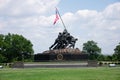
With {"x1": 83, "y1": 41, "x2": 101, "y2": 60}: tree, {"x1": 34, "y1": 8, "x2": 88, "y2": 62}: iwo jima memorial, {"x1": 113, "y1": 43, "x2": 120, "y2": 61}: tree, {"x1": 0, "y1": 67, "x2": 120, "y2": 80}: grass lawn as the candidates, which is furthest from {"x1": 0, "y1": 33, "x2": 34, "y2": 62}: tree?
{"x1": 0, "y1": 67, "x2": 120, "y2": 80}: grass lawn

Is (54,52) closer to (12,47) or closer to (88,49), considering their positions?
(12,47)

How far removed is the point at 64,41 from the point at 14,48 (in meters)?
43.3

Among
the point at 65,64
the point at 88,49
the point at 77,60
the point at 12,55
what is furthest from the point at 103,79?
the point at 88,49

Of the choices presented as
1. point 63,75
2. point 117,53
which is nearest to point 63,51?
point 63,75

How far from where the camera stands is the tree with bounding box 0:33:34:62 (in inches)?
3811

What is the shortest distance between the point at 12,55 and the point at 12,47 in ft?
7.72

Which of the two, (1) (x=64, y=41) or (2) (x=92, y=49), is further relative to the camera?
(2) (x=92, y=49)

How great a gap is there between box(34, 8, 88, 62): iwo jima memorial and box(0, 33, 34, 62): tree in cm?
3834

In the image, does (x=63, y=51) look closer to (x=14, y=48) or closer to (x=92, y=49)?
(x=14, y=48)

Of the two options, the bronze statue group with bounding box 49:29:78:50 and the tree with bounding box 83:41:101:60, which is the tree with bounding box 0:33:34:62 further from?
the bronze statue group with bounding box 49:29:78:50

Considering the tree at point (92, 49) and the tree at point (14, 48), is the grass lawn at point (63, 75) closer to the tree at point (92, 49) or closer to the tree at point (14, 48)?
the tree at point (14, 48)

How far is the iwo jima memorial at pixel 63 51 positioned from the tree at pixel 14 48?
38336mm

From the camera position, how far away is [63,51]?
56.5 metres

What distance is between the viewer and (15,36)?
102500 millimetres
